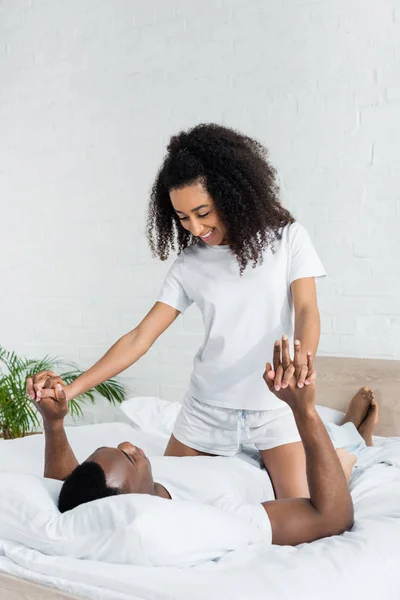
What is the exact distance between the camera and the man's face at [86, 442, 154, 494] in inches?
62.2

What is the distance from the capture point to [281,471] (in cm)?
203

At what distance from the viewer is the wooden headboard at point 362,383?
3041 mm

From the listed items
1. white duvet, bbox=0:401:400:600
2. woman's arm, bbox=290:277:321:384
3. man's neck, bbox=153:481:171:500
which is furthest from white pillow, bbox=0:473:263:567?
woman's arm, bbox=290:277:321:384

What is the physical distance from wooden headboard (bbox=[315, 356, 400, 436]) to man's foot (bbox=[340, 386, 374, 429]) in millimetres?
47

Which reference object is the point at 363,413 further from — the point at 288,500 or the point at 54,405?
the point at 54,405

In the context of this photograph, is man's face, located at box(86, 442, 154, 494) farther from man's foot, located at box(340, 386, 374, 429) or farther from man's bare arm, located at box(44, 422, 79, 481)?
man's foot, located at box(340, 386, 374, 429)

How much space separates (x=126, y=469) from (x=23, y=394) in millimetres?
2180

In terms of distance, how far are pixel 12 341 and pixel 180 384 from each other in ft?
3.64

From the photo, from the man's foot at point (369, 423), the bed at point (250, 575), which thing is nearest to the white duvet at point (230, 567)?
the bed at point (250, 575)

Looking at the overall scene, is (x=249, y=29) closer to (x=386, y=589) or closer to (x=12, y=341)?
(x=12, y=341)

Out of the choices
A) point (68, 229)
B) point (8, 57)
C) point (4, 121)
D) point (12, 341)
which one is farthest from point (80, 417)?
point (8, 57)

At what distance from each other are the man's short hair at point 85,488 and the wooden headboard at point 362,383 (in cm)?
173

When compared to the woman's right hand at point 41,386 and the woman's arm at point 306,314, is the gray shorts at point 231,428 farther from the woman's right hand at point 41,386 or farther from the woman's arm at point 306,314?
the woman's right hand at point 41,386

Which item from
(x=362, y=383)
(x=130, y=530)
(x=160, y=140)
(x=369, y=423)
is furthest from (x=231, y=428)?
(x=160, y=140)
